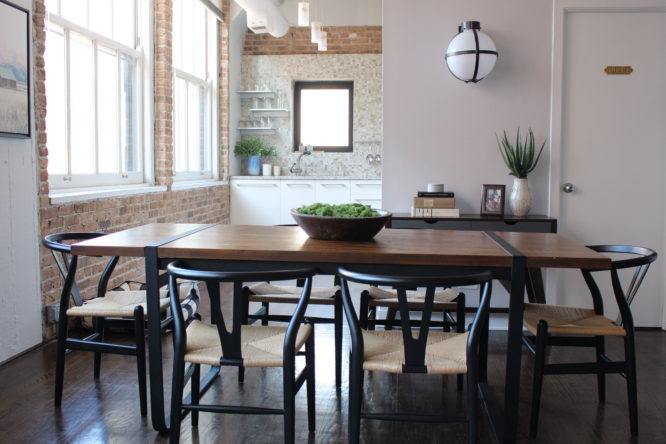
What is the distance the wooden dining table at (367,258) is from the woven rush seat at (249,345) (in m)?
0.22

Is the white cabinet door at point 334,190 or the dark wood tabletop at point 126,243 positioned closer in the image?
the dark wood tabletop at point 126,243

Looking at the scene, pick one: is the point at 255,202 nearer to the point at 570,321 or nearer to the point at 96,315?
the point at 96,315

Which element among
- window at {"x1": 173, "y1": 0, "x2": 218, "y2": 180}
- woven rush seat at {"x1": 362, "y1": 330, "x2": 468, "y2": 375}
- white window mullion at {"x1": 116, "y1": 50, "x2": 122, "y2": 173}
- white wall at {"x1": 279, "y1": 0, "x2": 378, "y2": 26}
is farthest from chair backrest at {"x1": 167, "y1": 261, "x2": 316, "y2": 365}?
white wall at {"x1": 279, "y1": 0, "x2": 378, "y2": 26}

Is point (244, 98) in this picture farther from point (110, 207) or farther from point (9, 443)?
point (9, 443)

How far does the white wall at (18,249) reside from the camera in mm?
3582

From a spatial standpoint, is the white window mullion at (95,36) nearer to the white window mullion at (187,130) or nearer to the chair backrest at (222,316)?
the white window mullion at (187,130)

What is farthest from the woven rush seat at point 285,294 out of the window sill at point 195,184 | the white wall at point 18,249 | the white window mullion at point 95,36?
the window sill at point 195,184

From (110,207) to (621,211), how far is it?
371cm

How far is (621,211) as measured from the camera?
15.0 feet

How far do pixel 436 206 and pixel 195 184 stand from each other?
11.0 feet

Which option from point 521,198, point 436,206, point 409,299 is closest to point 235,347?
point 409,299

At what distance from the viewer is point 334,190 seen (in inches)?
315

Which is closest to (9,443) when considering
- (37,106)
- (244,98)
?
(37,106)

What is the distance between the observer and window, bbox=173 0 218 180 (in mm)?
6832
